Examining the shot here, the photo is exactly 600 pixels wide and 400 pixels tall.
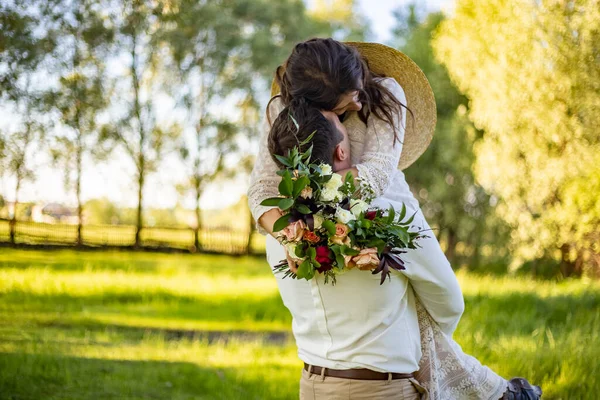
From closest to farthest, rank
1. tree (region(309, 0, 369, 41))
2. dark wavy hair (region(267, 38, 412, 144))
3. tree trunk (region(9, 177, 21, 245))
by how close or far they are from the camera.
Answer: dark wavy hair (region(267, 38, 412, 144)), tree trunk (region(9, 177, 21, 245)), tree (region(309, 0, 369, 41))

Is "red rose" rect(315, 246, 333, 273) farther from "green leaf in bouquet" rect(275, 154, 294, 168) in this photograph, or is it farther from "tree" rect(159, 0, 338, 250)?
"tree" rect(159, 0, 338, 250)

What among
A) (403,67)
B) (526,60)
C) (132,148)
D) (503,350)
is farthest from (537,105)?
(132,148)

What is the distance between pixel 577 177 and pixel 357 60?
22.5 feet

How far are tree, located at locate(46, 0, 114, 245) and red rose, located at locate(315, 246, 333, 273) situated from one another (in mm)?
5089

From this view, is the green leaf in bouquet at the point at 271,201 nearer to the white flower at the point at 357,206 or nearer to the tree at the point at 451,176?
the white flower at the point at 357,206

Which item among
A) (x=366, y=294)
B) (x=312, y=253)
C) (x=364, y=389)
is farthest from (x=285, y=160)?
(x=364, y=389)

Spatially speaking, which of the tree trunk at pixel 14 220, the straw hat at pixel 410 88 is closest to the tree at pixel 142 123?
the tree trunk at pixel 14 220

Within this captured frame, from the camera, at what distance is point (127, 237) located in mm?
18250

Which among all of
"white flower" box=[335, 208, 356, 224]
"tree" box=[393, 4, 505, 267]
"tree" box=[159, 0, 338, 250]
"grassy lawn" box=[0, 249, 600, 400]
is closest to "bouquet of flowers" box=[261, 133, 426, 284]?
"white flower" box=[335, 208, 356, 224]

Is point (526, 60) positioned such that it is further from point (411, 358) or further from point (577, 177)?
point (411, 358)

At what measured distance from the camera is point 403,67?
2771mm

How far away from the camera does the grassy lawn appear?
17.8ft

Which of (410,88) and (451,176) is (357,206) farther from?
(451,176)

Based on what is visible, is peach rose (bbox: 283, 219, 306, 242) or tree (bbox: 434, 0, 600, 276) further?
tree (bbox: 434, 0, 600, 276)
